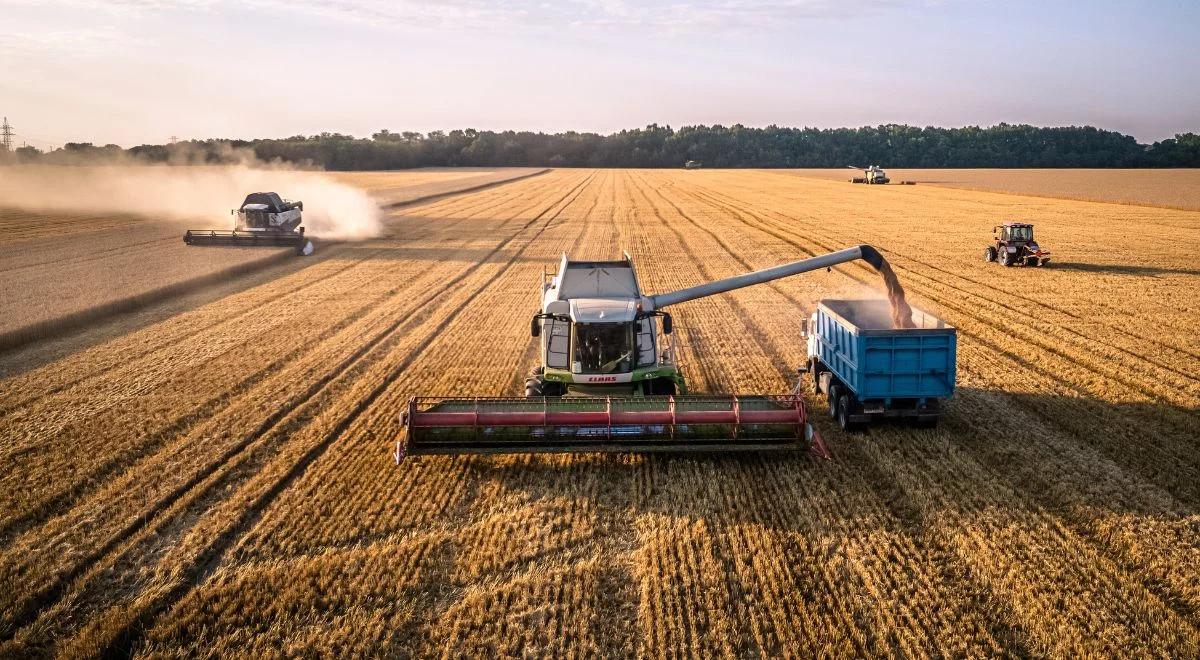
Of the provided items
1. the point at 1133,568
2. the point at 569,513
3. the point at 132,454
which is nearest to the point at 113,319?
the point at 132,454

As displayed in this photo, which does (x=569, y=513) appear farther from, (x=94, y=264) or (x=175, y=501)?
(x=94, y=264)

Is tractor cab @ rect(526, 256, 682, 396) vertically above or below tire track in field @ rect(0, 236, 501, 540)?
above

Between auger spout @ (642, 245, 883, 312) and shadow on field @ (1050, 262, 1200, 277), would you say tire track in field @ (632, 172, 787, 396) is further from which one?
shadow on field @ (1050, 262, 1200, 277)

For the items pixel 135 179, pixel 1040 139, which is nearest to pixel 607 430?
pixel 135 179

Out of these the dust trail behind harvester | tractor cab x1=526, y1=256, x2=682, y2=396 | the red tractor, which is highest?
the dust trail behind harvester

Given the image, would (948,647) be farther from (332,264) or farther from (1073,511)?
(332,264)

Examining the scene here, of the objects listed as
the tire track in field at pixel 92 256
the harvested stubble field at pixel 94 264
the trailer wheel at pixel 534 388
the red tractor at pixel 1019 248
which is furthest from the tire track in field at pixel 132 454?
the red tractor at pixel 1019 248

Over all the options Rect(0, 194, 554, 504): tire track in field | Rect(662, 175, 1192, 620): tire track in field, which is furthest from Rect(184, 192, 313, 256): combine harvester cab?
Rect(662, 175, 1192, 620): tire track in field
